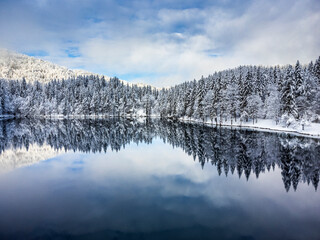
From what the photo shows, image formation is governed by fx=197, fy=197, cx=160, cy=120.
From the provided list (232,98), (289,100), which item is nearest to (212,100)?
(232,98)

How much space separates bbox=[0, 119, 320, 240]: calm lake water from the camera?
11867 millimetres

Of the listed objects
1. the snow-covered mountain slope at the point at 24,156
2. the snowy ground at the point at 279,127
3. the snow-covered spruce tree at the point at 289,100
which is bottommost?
the snow-covered mountain slope at the point at 24,156

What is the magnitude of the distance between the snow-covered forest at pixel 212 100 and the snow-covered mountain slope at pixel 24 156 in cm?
6081

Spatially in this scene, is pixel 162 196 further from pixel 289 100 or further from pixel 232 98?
pixel 232 98

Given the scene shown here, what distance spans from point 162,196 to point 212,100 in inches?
2613

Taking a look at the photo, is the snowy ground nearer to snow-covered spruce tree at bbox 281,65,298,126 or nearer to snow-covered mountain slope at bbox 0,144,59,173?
snow-covered spruce tree at bbox 281,65,298,126

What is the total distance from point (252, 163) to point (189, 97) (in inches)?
2885

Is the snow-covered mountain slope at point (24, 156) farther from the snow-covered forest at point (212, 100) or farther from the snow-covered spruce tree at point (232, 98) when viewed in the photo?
the snow-covered forest at point (212, 100)

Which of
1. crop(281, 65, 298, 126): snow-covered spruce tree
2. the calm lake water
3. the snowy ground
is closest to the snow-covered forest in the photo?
crop(281, 65, 298, 126): snow-covered spruce tree

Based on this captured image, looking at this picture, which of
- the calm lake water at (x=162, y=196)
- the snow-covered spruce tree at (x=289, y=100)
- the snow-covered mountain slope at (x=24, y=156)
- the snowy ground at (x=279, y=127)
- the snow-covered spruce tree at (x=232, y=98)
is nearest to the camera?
the calm lake water at (x=162, y=196)

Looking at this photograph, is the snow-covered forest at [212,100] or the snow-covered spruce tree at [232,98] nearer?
the snow-covered forest at [212,100]

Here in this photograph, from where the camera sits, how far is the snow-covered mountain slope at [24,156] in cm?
2639

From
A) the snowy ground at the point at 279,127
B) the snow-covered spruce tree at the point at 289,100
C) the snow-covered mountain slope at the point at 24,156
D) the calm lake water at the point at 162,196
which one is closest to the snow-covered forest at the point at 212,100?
the snow-covered spruce tree at the point at 289,100

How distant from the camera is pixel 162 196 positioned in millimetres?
16656
